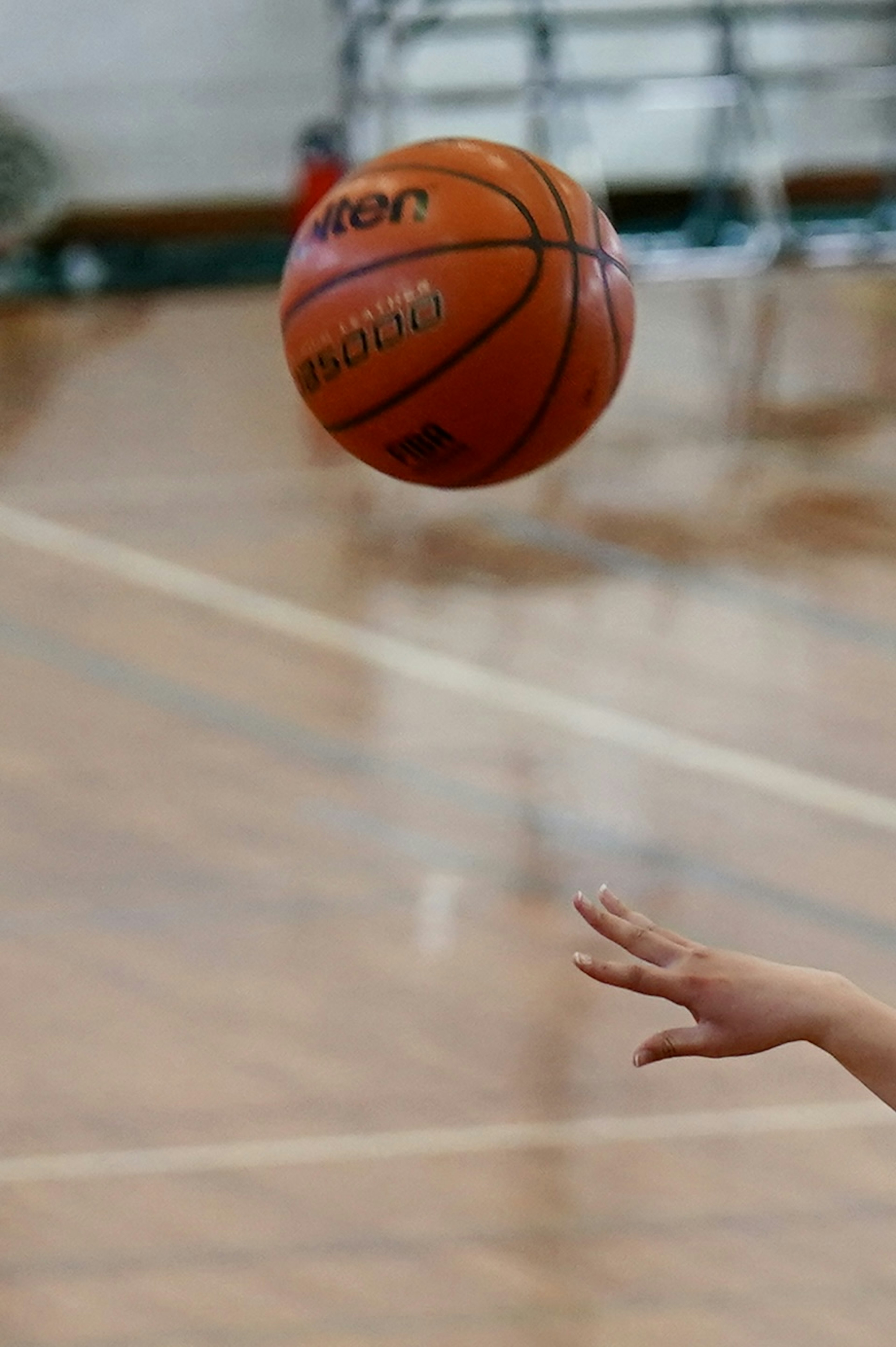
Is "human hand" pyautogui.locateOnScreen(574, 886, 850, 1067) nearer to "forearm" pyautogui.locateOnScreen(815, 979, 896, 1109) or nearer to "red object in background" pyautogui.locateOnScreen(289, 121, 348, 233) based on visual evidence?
"forearm" pyautogui.locateOnScreen(815, 979, 896, 1109)

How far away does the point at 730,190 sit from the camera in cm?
533

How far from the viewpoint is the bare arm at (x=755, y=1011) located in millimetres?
1062

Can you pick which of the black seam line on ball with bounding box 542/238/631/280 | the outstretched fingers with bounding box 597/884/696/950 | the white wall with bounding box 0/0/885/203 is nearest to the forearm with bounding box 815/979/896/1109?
the outstretched fingers with bounding box 597/884/696/950

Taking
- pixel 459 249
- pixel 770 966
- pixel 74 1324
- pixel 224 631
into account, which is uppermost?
pixel 459 249

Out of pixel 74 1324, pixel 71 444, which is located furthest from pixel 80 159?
pixel 74 1324

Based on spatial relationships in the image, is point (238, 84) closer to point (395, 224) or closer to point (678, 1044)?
point (395, 224)

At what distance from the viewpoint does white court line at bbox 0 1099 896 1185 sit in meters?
1.65

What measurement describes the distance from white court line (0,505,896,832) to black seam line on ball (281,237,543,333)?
804 mm

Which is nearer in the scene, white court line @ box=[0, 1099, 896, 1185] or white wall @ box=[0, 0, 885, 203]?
white court line @ box=[0, 1099, 896, 1185]

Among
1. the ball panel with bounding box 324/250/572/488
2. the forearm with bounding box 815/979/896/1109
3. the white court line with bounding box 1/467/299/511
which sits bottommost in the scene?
the white court line with bounding box 1/467/299/511

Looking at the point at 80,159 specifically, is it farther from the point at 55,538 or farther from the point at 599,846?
the point at 599,846

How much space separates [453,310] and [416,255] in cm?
7

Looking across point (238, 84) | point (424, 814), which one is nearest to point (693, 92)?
point (238, 84)

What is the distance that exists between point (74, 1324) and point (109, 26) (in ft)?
14.0
